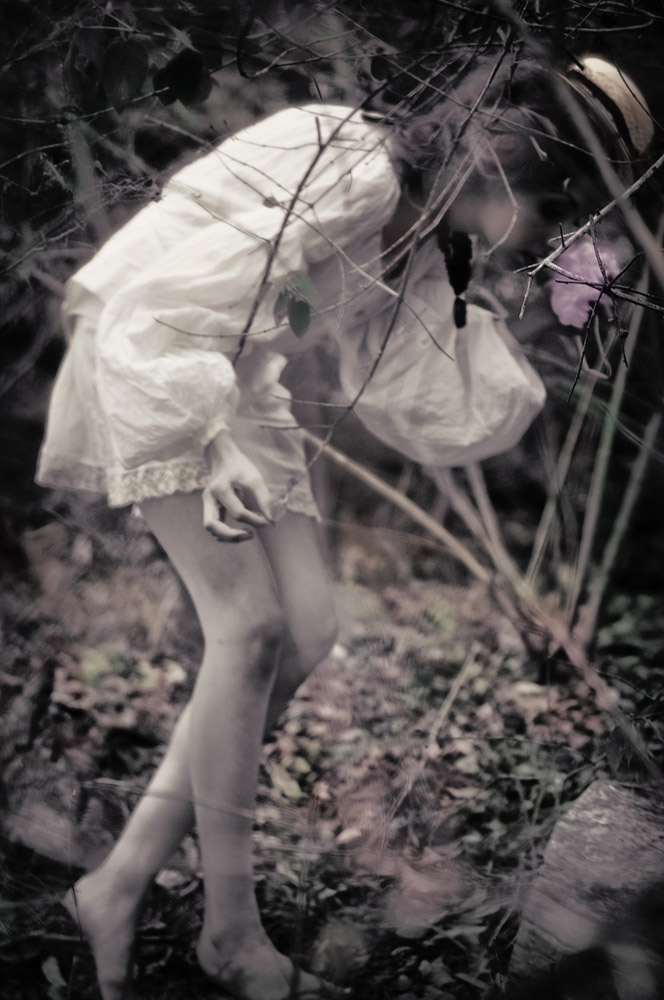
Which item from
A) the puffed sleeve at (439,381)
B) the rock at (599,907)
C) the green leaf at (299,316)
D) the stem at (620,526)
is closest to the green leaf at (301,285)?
the green leaf at (299,316)

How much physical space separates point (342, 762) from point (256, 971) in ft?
1.40

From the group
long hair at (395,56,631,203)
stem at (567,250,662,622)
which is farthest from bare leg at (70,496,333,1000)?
long hair at (395,56,631,203)

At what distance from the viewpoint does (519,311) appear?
196 centimetres

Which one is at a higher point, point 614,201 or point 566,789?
point 614,201

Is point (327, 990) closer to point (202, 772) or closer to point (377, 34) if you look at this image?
point (202, 772)

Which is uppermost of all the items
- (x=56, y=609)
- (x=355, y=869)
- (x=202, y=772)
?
(x=56, y=609)

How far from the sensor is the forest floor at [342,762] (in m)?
1.92

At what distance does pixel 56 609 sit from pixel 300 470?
0.57 meters

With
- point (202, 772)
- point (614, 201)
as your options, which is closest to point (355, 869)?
point (202, 772)

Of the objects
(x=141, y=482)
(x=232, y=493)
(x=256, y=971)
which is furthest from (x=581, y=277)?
(x=256, y=971)

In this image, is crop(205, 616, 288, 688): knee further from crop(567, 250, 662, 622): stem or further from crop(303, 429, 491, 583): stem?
crop(567, 250, 662, 622): stem

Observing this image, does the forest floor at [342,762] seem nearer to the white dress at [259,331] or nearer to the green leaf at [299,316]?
the white dress at [259,331]

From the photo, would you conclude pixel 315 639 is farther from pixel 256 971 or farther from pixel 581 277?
Answer: pixel 581 277

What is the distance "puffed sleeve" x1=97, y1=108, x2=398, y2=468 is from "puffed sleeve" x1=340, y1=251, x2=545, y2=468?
0.17 meters
